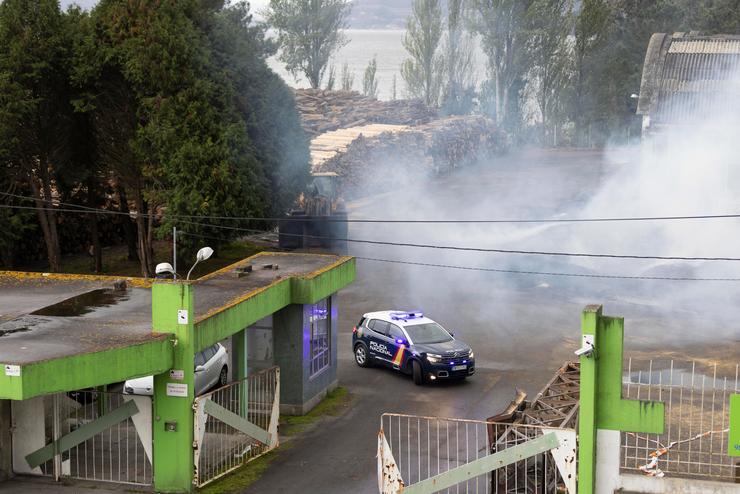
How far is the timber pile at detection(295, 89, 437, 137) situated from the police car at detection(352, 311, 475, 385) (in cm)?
3896

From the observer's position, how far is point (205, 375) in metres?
25.0

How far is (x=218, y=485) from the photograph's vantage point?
19828 mm

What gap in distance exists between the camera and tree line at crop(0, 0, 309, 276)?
3644cm

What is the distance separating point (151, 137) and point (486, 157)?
125ft

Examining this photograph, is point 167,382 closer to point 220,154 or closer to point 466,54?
point 220,154

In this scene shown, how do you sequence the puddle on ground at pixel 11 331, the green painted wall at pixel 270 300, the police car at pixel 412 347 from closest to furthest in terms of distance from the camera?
the puddle on ground at pixel 11 331, the green painted wall at pixel 270 300, the police car at pixel 412 347

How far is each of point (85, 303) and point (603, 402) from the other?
10.4 metres

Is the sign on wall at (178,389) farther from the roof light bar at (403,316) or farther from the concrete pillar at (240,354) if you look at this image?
the roof light bar at (403,316)

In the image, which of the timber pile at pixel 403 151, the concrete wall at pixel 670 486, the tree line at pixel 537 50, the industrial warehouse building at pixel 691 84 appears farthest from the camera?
the tree line at pixel 537 50

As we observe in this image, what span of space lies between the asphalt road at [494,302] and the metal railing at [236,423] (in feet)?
2.14

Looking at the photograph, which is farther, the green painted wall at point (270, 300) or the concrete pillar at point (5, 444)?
the green painted wall at point (270, 300)

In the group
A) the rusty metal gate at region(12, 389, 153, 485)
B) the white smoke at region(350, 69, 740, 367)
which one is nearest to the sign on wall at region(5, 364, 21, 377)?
the rusty metal gate at region(12, 389, 153, 485)

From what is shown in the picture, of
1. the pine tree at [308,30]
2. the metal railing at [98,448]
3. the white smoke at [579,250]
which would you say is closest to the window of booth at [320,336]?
the metal railing at [98,448]

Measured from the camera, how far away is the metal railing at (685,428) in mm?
17141
